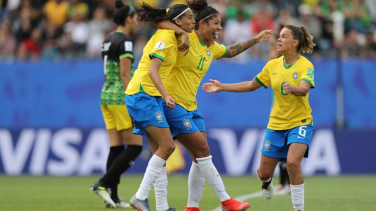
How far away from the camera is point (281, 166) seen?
39.5 ft

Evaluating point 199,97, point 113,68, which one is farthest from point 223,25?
point 113,68

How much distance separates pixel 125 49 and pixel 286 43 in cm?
220

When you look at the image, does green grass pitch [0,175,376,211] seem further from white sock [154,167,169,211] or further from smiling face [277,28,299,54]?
smiling face [277,28,299,54]

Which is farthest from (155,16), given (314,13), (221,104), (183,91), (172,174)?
(314,13)

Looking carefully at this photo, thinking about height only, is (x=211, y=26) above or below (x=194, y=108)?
above

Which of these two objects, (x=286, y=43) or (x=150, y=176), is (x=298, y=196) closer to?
(x=150, y=176)

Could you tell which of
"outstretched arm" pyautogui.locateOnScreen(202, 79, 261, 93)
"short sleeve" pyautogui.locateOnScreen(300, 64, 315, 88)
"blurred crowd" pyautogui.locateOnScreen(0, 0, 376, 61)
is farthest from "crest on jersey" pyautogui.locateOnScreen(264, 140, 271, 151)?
"blurred crowd" pyautogui.locateOnScreen(0, 0, 376, 61)


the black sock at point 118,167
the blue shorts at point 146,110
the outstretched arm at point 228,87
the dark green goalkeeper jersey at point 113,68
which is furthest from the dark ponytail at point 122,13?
the blue shorts at point 146,110

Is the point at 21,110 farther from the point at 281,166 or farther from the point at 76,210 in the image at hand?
the point at 76,210

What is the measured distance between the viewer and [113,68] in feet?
31.5

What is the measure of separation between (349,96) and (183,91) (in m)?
9.96

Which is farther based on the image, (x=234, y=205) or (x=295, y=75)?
(x=295, y=75)

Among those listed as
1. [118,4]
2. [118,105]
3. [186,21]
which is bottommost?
[118,105]

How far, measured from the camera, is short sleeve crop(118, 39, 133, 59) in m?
9.38
